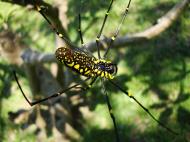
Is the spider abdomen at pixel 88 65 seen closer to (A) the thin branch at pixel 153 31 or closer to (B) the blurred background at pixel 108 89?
(A) the thin branch at pixel 153 31

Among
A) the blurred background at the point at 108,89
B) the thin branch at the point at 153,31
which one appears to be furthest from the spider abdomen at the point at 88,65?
the blurred background at the point at 108,89

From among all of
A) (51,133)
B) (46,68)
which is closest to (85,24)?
(46,68)

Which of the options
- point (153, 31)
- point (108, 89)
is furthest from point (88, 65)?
point (108, 89)

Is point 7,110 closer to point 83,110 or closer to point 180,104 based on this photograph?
point 83,110

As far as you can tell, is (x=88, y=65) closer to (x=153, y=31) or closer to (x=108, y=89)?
(x=153, y=31)

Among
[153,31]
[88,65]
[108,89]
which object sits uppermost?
[153,31]

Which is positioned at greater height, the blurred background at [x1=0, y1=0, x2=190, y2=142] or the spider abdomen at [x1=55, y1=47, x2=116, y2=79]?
the spider abdomen at [x1=55, y1=47, x2=116, y2=79]

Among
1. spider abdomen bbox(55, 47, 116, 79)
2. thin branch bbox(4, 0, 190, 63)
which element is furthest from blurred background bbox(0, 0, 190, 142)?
spider abdomen bbox(55, 47, 116, 79)

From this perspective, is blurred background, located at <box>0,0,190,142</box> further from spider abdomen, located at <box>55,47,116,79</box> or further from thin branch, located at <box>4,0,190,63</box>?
spider abdomen, located at <box>55,47,116,79</box>
